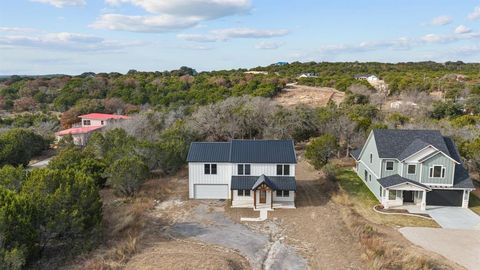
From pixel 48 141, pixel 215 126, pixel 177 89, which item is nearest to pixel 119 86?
pixel 177 89

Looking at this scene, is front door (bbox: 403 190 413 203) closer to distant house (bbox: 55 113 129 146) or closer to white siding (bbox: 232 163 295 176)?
white siding (bbox: 232 163 295 176)

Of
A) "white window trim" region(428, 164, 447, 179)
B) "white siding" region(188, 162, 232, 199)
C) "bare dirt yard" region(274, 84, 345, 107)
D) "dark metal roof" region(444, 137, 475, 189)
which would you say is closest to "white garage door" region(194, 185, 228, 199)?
"white siding" region(188, 162, 232, 199)

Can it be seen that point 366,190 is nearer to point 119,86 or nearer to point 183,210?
point 183,210

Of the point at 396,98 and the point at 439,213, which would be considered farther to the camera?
the point at 396,98

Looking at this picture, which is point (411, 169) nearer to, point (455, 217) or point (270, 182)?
point (455, 217)

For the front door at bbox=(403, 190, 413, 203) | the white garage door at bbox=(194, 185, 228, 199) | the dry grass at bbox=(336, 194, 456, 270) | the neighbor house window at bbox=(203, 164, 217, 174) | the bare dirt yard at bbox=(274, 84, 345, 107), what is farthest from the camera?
the bare dirt yard at bbox=(274, 84, 345, 107)

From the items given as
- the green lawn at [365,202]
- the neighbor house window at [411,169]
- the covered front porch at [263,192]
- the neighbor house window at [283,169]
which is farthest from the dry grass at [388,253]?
the neighbor house window at [283,169]

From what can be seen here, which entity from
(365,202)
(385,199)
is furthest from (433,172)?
(365,202)
